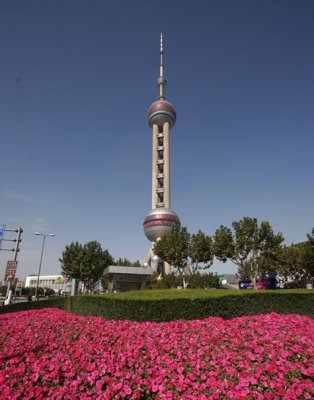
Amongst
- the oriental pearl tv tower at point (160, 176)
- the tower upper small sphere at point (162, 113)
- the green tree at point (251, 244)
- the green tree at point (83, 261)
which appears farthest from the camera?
the tower upper small sphere at point (162, 113)

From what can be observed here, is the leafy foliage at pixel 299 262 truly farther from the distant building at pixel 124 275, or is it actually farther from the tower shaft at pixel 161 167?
the tower shaft at pixel 161 167

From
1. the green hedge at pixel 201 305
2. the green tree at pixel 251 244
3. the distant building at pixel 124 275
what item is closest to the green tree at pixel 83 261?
the distant building at pixel 124 275

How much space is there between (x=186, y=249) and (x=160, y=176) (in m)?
49.1

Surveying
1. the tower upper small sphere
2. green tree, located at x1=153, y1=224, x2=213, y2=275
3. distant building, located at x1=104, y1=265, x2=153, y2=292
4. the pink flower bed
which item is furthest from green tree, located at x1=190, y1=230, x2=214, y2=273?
the tower upper small sphere

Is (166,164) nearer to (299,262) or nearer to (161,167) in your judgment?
(161,167)

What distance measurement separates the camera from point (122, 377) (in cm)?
594

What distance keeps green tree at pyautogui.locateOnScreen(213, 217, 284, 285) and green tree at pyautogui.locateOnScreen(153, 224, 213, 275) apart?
4.15 metres

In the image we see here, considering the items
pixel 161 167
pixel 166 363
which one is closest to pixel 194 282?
pixel 166 363

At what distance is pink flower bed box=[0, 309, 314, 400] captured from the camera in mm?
5527

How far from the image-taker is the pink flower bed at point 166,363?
5.53 m

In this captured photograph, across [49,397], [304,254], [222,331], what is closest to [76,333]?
[49,397]

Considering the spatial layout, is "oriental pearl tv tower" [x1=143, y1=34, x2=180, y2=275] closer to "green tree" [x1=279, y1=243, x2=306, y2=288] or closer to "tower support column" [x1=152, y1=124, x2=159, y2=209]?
"tower support column" [x1=152, y1=124, x2=159, y2=209]

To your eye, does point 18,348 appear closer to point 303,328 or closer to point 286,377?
point 286,377

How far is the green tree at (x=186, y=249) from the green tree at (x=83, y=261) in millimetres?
13107
